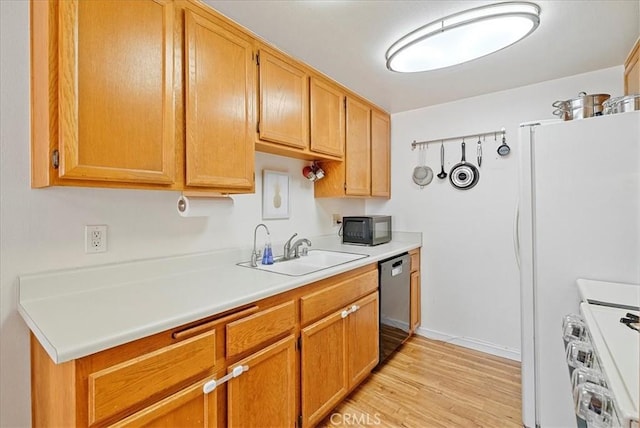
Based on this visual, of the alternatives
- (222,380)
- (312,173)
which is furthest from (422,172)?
(222,380)

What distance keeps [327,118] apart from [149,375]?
186 cm

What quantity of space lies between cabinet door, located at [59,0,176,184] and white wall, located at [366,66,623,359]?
228 cm

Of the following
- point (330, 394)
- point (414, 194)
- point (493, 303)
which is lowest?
point (330, 394)

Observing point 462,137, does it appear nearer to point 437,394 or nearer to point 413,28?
point 413,28

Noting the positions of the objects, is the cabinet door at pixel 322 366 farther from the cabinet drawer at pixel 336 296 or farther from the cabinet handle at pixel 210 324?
the cabinet handle at pixel 210 324

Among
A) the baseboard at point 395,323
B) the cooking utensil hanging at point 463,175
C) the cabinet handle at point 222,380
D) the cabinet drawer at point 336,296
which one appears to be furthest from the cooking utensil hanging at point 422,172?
the cabinet handle at point 222,380

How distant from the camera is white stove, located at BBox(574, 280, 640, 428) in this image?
612 mm

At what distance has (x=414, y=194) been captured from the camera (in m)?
2.93

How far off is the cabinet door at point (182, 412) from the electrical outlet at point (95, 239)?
0.74 metres

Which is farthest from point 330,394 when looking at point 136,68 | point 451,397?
point 136,68

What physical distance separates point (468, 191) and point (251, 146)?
1.97 m

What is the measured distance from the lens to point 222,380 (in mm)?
1113

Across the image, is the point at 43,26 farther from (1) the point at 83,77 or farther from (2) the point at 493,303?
(2) the point at 493,303

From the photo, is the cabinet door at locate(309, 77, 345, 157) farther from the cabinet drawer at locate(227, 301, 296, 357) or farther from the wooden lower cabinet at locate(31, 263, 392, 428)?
the cabinet drawer at locate(227, 301, 296, 357)
